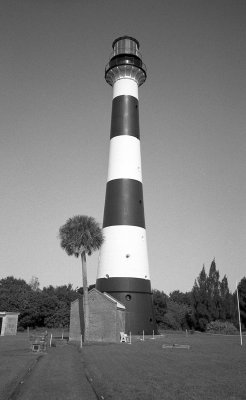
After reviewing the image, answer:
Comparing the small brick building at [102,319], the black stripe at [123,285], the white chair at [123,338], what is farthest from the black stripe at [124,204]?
the white chair at [123,338]

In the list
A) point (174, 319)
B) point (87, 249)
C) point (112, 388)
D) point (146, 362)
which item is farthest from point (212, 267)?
point (112, 388)

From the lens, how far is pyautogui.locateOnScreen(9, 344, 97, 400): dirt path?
979 centimetres

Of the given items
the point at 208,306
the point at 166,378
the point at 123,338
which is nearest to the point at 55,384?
the point at 166,378

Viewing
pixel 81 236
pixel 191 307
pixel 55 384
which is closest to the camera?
pixel 55 384

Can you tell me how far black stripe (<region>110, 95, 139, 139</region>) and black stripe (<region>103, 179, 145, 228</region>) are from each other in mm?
5924

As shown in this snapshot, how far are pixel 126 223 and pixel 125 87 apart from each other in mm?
16747

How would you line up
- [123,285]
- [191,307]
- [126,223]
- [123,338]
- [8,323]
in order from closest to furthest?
[123,338] < [123,285] < [126,223] < [8,323] < [191,307]

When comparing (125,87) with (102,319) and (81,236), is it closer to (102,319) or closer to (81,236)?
(81,236)

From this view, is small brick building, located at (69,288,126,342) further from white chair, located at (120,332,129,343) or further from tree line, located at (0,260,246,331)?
tree line, located at (0,260,246,331)

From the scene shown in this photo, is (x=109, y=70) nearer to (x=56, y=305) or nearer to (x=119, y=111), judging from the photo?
(x=119, y=111)

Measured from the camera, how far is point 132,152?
38.2 meters

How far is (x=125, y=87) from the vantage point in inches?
1618

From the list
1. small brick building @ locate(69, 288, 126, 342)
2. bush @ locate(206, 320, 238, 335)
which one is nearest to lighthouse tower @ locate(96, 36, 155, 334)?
small brick building @ locate(69, 288, 126, 342)

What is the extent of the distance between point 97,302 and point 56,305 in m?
29.7
